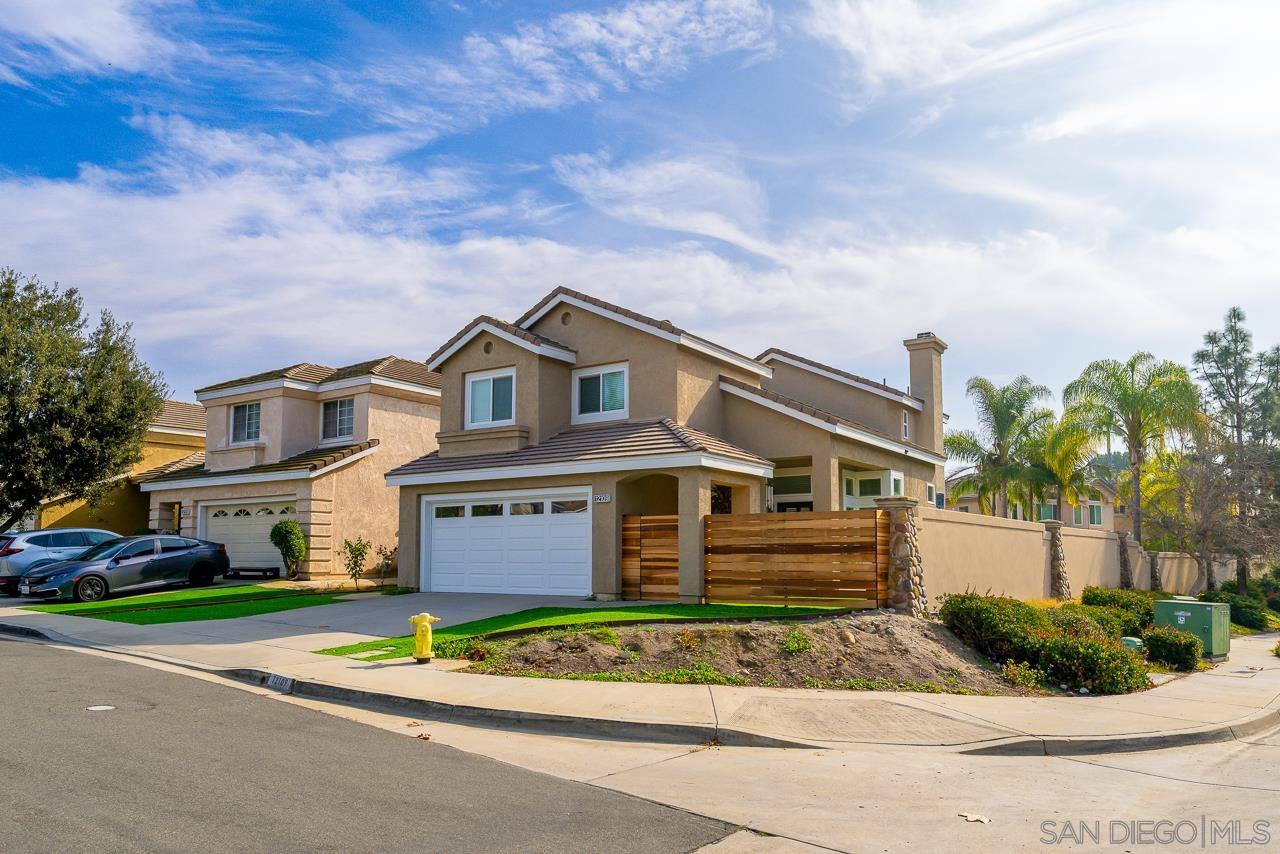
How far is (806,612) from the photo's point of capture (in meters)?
16.6

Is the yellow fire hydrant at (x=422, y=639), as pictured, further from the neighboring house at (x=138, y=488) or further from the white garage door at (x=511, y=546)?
the neighboring house at (x=138, y=488)

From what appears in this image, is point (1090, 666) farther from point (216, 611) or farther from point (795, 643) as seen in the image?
point (216, 611)

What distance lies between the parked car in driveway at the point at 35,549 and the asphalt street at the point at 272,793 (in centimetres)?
1635

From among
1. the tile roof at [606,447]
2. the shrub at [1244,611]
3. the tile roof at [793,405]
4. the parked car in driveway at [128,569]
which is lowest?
the shrub at [1244,611]

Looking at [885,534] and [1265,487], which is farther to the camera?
[1265,487]

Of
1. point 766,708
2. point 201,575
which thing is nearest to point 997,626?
point 766,708

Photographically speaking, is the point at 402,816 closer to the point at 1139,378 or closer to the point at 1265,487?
the point at 1139,378

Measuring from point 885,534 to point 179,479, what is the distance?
77.6 feet

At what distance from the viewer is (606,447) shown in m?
20.3

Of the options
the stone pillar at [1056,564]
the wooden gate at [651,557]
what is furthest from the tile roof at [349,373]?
the stone pillar at [1056,564]

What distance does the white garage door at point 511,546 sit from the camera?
20719mm

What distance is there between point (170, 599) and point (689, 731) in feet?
54.8

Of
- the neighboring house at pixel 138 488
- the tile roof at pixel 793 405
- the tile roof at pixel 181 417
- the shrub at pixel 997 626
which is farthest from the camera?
the tile roof at pixel 181 417

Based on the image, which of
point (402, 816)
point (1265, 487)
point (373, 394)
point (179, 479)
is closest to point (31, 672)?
point (402, 816)
